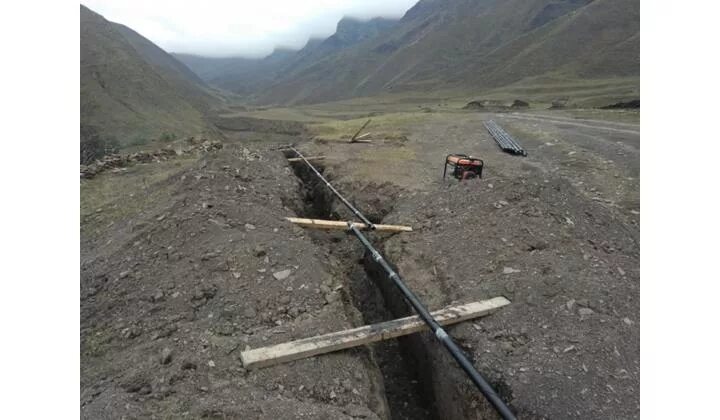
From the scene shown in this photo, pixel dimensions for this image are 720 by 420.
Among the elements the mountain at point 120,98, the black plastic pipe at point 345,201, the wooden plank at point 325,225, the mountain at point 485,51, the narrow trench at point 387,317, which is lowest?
the narrow trench at point 387,317

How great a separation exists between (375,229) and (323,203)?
3.85 metres

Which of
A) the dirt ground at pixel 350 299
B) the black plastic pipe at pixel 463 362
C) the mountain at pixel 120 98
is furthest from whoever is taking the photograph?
the mountain at pixel 120 98

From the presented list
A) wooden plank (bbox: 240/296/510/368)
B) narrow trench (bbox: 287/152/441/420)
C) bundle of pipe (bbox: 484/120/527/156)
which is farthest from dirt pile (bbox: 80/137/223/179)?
bundle of pipe (bbox: 484/120/527/156)

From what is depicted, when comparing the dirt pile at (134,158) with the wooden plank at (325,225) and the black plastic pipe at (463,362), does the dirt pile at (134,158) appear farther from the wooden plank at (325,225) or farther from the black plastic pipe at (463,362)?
the black plastic pipe at (463,362)

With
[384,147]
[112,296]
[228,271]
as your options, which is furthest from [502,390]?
[384,147]

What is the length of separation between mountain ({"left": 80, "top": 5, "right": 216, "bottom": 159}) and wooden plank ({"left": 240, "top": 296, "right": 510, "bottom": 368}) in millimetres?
25489

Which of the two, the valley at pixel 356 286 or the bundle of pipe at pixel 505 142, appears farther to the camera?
the bundle of pipe at pixel 505 142

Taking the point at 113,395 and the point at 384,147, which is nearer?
the point at 113,395

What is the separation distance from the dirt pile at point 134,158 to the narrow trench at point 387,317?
23.0 ft

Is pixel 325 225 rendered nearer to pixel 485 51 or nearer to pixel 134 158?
pixel 134 158

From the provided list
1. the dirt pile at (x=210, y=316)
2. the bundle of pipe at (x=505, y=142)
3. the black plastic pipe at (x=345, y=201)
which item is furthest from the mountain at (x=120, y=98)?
the dirt pile at (x=210, y=316)

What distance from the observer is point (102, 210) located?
30.2ft

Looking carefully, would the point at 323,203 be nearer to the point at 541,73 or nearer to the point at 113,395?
the point at 113,395

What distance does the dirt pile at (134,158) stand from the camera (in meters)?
12.7
